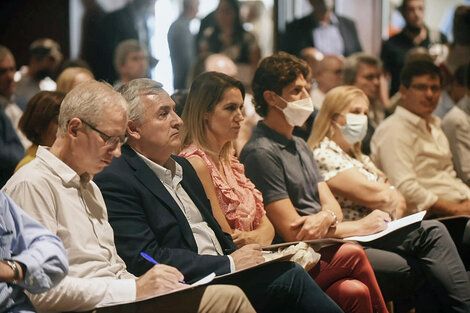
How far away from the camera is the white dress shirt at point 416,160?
187 inches

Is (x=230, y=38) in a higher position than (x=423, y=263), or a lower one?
higher

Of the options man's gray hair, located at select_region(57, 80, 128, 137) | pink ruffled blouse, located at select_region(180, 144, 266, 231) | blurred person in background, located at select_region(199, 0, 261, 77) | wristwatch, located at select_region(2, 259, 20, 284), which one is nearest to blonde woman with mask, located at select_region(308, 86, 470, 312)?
pink ruffled blouse, located at select_region(180, 144, 266, 231)

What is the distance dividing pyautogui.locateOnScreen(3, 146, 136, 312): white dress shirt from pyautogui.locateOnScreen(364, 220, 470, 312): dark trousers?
5.38 feet

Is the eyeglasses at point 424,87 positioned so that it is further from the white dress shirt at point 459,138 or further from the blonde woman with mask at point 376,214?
the blonde woman with mask at point 376,214

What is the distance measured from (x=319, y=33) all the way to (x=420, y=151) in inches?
92.5

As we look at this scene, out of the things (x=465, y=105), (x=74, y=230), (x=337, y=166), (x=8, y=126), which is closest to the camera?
(x=74, y=230)

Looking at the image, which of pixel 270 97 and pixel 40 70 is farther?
pixel 40 70

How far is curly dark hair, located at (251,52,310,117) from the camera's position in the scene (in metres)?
4.02

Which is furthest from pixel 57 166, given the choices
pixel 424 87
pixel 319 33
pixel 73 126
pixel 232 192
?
pixel 319 33

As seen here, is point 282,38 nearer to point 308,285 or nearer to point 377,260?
point 377,260

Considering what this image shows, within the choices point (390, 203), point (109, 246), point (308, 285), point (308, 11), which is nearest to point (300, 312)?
point (308, 285)

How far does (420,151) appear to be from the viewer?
4.94 metres

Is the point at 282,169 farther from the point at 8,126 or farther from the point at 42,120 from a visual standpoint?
the point at 8,126

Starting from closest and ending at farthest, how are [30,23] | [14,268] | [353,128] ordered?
[14,268]
[353,128]
[30,23]
